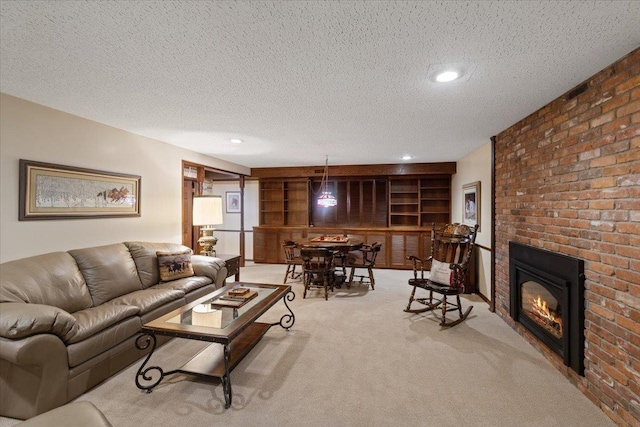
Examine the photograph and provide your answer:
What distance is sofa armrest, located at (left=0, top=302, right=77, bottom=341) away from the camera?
69.6 inches

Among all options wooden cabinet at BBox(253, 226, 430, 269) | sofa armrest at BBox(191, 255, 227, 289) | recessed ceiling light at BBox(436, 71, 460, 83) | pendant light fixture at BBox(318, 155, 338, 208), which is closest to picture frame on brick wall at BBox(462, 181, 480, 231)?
wooden cabinet at BBox(253, 226, 430, 269)

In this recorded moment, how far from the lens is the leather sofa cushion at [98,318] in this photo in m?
2.11

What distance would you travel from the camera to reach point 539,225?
2738 mm

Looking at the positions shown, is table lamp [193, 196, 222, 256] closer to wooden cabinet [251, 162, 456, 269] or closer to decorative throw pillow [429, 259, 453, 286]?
wooden cabinet [251, 162, 456, 269]

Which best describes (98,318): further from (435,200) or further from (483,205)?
(435,200)

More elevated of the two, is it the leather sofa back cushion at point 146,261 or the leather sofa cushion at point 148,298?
the leather sofa back cushion at point 146,261

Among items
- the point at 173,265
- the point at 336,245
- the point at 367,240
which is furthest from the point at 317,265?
the point at 367,240

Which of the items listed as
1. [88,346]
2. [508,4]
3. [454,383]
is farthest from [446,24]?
[88,346]

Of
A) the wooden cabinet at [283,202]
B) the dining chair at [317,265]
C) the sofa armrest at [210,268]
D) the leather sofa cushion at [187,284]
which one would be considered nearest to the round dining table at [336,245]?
the dining chair at [317,265]

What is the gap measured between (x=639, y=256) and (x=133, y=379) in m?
3.60

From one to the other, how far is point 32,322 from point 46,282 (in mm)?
791

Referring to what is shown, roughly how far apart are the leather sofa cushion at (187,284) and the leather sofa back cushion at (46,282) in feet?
2.40

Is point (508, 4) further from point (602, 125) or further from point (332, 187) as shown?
point (332, 187)

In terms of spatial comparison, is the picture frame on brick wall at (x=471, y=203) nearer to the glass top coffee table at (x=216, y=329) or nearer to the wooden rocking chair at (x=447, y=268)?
the wooden rocking chair at (x=447, y=268)
